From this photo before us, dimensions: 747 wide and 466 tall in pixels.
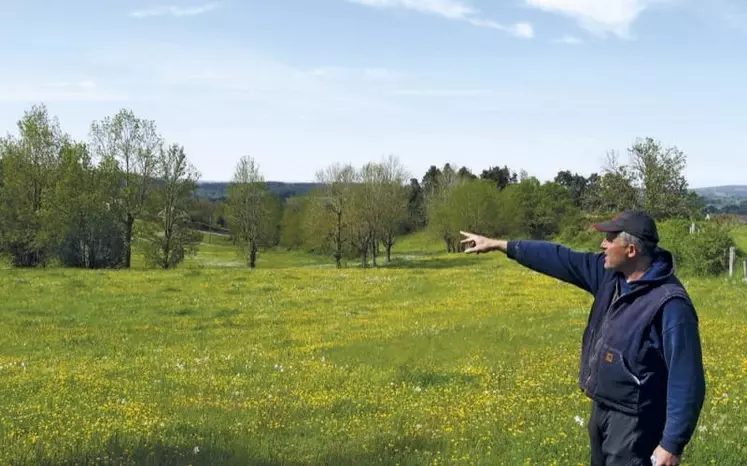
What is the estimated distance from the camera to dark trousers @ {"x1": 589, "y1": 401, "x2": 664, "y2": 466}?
16.1ft

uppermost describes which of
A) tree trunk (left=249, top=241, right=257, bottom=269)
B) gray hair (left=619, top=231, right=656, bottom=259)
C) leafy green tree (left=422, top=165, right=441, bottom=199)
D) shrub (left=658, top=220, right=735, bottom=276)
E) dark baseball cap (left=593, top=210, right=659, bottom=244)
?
leafy green tree (left=422, top=165, right=441, bottom=199)

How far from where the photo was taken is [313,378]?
1316cm

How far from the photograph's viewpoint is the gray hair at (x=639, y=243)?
16.4ft

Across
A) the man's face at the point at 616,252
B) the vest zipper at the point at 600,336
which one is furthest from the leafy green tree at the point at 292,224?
the man's face at the point at 616,252

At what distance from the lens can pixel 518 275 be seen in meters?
40.9

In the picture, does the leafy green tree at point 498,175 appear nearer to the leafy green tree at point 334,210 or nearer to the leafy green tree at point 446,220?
the leafy green tree at point 446,220

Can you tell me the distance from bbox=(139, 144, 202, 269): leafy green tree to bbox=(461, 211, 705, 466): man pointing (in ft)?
195

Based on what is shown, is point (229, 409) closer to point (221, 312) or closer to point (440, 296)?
point (221, 312)

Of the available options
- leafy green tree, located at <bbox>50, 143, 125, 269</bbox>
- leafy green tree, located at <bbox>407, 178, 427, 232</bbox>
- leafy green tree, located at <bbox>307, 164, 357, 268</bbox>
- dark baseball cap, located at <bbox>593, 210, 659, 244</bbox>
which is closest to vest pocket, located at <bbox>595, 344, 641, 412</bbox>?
dark baseball cap, located at <bbox>593, 210, 659, 244</bbox>

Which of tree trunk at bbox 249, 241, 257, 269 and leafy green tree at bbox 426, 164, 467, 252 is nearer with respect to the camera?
tree trunk at bbox 249, 241, 257, 269

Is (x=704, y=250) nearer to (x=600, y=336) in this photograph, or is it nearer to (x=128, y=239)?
(x=600, y=336)

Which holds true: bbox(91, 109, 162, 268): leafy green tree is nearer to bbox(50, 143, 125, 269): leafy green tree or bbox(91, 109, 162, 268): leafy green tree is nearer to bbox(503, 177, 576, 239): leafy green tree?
bbox(50, 143, 125, 269): leafy green tree

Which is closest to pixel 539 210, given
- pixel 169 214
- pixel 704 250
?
pixel 169 214

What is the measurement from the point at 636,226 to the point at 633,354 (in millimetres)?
977
